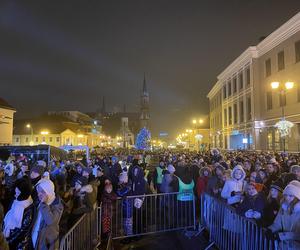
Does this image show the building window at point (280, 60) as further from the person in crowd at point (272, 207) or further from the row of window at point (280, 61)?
the person in crowd at point (272, 207)

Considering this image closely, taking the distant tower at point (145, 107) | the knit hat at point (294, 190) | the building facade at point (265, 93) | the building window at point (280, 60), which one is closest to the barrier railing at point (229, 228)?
the knit hat at point (294, 190)

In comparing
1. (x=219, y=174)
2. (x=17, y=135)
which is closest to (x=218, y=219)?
(x=219, y=174)

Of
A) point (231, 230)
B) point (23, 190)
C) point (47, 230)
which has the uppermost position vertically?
point (23, 190)

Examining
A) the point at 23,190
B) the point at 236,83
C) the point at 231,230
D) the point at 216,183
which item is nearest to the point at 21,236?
the point at 23,190

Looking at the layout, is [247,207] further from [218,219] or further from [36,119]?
[36,119]

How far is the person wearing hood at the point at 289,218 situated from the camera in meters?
4.34

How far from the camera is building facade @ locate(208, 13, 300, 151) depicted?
2741 cm

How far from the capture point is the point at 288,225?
4.50 metres

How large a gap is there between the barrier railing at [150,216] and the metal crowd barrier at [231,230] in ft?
2.02

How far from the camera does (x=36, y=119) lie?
8844cm

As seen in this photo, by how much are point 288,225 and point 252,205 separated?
33.8 inches

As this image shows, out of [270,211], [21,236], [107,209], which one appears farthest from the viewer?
[107,209]

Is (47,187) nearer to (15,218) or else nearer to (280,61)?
(15,218)

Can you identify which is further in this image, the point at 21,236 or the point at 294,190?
the point at 294,190
